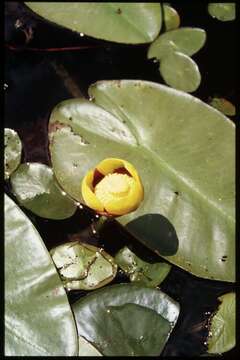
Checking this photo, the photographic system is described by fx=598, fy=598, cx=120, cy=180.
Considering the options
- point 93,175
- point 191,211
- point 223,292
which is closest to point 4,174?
point 93,175

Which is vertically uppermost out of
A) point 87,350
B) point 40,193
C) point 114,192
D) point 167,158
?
point 114,192

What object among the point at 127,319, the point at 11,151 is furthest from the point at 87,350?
the point at 11,151

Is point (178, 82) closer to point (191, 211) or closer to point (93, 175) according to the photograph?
point (191, 211)

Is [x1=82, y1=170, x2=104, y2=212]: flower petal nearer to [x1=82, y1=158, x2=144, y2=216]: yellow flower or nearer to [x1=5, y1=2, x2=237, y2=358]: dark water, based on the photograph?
[x1=82, y1=158, x2=144, y2=216]: yellow flower

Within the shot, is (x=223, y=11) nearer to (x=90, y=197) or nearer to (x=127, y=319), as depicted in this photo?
(x=90, y=197)

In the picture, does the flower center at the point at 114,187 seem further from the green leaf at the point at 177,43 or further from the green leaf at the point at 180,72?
the green leaf at the point at 177,43

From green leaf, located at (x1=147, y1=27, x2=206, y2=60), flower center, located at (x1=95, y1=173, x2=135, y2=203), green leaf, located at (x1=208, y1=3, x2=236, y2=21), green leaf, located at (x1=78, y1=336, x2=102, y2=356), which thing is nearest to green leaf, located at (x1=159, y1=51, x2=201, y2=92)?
green leaf, located at (x1=147, y1=27, x2=206, y2=60)

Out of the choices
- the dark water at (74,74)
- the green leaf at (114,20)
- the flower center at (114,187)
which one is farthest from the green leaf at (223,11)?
the flower center at (114,187)

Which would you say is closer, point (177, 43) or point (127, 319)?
point (127, 319)
